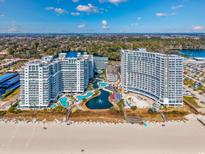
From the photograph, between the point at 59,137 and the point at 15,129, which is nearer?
the point at 59,137

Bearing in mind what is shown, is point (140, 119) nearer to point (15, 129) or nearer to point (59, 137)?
point (59, 137)

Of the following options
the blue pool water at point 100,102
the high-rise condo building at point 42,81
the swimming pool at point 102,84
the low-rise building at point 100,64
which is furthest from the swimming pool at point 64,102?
the low-rise building at point 100,64

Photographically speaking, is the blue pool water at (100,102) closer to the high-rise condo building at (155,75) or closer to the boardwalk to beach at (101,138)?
the high-rise condo building at (155,75)

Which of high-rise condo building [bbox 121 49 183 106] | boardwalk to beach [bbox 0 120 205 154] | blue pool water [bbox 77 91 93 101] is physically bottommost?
boardwalk to beach [bbox 0 120 205 154]

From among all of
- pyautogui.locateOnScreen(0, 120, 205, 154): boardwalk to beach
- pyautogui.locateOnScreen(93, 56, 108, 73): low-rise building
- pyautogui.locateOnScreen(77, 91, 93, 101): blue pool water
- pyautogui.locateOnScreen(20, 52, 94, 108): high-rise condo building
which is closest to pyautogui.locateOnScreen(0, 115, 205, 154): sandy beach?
pyautogui.locateOnScreen(0, 120, 205, 154): boardwalk to beach

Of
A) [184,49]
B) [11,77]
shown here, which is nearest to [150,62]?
[11,77]

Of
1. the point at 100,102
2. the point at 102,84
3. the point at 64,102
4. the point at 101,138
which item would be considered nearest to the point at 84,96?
the point at 100,102

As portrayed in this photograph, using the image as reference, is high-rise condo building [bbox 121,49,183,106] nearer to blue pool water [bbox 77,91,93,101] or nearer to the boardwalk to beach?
the boardwalk to beach
